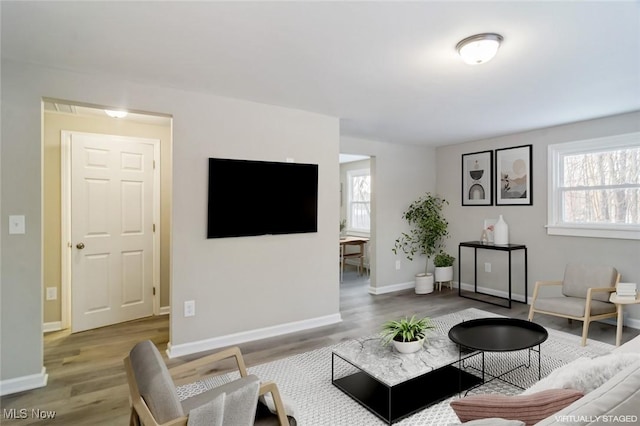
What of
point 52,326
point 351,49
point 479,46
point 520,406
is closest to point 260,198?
point 351,49

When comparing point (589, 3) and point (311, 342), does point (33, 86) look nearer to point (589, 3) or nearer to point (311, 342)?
point (311, 342)

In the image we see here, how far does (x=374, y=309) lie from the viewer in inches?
177

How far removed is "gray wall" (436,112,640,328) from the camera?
12.6 ft

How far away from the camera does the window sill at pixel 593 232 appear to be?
375 centimetres

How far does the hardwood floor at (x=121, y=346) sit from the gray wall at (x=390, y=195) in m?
0.38

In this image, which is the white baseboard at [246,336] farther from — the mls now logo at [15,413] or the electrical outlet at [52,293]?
the electrical outlet at [52,293]

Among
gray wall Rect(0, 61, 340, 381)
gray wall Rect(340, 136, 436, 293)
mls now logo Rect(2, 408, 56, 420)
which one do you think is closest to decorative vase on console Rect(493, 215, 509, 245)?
gray wall Rect(340, 136, 436, 293)

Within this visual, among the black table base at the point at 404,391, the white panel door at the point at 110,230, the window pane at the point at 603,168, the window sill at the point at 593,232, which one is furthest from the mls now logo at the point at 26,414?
the window pane at the point at 603,168

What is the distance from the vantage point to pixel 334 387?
98.6 inches

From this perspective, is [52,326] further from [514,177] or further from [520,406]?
[514,177]

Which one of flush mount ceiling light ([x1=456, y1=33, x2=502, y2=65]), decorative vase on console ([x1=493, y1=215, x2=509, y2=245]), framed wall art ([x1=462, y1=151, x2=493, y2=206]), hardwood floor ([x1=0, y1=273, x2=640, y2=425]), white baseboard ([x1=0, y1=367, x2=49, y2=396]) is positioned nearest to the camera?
flush mount ceiling light ([x1=456, y1=33, x2=502, y2=65])

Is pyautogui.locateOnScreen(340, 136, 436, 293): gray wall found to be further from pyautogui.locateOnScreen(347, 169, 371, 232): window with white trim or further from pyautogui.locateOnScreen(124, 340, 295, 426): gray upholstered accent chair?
pyautogui.locateOnScreen(124, 340, 295, 426): gray upholstered accent chair

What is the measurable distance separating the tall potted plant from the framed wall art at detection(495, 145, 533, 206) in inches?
38.0

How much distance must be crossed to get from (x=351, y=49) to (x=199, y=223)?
6.52ft
